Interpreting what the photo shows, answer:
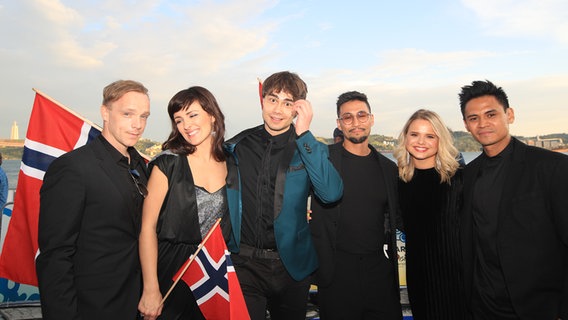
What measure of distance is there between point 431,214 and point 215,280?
85.4 inches

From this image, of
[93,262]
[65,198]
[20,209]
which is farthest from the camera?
[20,209]

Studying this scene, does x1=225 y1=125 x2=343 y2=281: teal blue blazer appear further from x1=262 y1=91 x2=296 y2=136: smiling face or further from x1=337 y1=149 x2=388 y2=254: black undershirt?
x1=337 y1=149 x2=388 y2=254: black undershirt

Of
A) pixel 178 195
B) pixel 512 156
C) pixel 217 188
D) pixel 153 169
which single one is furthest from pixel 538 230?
pixel 153 169

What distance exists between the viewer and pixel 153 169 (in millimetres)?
2979

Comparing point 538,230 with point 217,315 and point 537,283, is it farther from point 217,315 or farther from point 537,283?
point 217,315

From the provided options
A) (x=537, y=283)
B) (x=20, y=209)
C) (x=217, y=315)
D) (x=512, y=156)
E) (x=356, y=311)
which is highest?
(x=512, y=156)

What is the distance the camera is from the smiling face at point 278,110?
336 cm

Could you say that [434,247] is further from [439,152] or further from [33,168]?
[33,168]

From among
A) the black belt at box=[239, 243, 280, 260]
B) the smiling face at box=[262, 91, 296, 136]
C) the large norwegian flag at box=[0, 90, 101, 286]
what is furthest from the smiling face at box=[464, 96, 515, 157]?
the large norwegian flag at box=[0, 90, 101, 286]

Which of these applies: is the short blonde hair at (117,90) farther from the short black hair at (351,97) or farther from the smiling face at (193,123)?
the short black hair at (351,97)

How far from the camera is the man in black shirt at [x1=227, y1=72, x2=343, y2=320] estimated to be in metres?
3.16

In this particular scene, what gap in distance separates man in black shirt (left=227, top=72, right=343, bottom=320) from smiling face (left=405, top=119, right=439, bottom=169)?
1.08m

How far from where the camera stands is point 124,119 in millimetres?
2824

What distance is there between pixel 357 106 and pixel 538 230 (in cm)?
215
